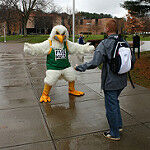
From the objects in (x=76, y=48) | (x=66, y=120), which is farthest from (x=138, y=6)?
(x=66, y=120)

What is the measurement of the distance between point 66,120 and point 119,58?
1681 mm

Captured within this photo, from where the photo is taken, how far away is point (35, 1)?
3888 centimetres

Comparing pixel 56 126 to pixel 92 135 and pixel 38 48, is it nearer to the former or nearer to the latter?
pixel 92 135

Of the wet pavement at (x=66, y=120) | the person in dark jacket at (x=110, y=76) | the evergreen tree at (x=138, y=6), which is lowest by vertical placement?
the wet pavement at (x=66, y=120)

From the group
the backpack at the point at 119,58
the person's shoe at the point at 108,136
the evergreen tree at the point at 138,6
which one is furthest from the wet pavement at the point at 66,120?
the evergreen tree at the point at 138,6

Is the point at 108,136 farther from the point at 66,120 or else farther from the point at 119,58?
the point at 119,58

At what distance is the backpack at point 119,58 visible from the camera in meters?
2.92

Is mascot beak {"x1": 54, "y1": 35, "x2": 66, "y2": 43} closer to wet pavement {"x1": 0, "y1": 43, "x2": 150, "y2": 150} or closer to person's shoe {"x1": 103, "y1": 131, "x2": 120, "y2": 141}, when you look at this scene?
wet pavement {"x1": 0, "y1": 43, "x2": 150, "y2": 150}

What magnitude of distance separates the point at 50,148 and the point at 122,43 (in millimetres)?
1831

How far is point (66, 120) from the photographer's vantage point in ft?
12.9

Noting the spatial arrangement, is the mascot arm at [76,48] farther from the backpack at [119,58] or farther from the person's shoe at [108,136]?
the person's shoe at [108,136]

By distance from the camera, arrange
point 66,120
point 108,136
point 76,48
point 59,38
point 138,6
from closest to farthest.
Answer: point 108,136
point 66,120
point 59,38
point 76,48
point 138,6

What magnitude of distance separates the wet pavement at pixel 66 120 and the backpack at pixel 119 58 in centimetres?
111

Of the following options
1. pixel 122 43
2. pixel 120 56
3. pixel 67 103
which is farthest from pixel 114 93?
pixel 67 103
